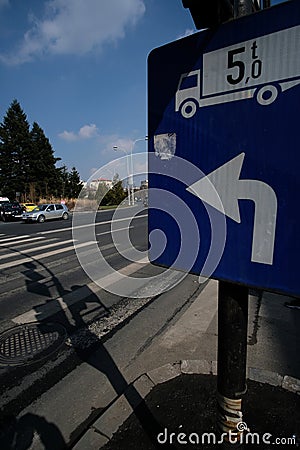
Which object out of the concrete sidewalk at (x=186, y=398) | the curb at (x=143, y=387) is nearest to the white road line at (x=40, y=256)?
the concrete sidewalk at (x=186, y=398)

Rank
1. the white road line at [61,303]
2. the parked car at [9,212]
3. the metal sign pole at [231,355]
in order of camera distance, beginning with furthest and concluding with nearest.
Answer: the parked car at [9,212] → the white road line at [61,303] → the metal sign pole at [231,355]

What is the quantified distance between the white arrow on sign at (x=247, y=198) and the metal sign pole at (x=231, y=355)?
0.30 meters

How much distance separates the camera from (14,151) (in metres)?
48.9

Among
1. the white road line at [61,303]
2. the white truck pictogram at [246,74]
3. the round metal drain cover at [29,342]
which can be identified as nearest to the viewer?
the white truck pictogram at [246,74]

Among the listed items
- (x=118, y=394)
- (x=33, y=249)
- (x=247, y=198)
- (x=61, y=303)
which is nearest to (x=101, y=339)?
(x=118, y=394)

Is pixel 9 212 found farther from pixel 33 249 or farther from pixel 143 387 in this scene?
pixel 143 387

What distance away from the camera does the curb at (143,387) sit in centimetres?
211

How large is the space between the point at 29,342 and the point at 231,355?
10.7 ft

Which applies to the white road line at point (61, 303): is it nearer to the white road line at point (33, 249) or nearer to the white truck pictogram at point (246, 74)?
the white truck pictogram at point (246, 74)

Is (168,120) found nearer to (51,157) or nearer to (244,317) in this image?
(244,317)

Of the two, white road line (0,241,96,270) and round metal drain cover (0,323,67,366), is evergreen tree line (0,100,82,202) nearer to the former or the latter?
white road line (0,241,96,270)

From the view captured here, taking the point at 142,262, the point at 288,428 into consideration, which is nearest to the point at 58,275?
the point at 142,262

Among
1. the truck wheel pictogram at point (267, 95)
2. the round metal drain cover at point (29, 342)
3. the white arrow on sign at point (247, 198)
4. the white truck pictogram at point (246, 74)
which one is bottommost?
the round metal drain cover at point (29, 342)

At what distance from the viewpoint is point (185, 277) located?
650 cm
